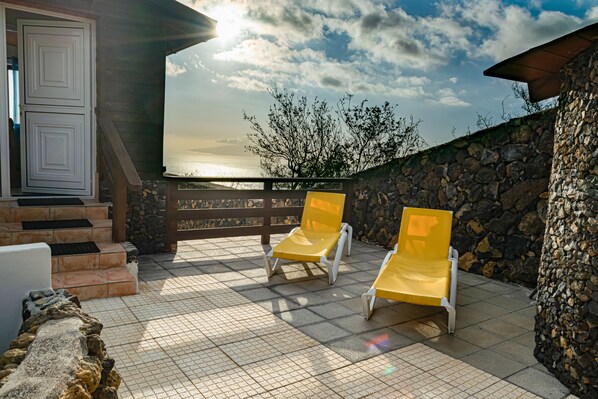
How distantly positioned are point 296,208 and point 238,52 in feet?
14.7

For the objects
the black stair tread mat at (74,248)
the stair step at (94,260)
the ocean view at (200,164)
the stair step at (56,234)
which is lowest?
the stair step at (94,260)

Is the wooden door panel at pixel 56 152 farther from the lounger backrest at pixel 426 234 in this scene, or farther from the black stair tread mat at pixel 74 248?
the lounger backrest at pixel 426 234

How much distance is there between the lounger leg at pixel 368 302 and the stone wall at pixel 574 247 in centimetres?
137

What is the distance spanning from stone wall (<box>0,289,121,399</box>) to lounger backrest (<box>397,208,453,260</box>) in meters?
3.68

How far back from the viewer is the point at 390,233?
7160 millimetres

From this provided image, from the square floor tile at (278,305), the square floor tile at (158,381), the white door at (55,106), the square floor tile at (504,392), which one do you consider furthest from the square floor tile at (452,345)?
the white door at (55,106)

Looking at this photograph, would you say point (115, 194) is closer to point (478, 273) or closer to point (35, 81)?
point (35, 81)

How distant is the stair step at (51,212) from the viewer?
16.0 feet

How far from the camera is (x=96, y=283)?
4.21 meters

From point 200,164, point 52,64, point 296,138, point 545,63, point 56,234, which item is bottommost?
point 56,234

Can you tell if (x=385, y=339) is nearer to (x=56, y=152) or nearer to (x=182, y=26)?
(x=56, y=152)

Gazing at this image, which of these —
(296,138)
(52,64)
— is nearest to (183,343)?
(52,64)

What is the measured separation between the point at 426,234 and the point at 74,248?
402cm

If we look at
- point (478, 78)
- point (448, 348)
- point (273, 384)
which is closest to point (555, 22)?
point (478, 78)
